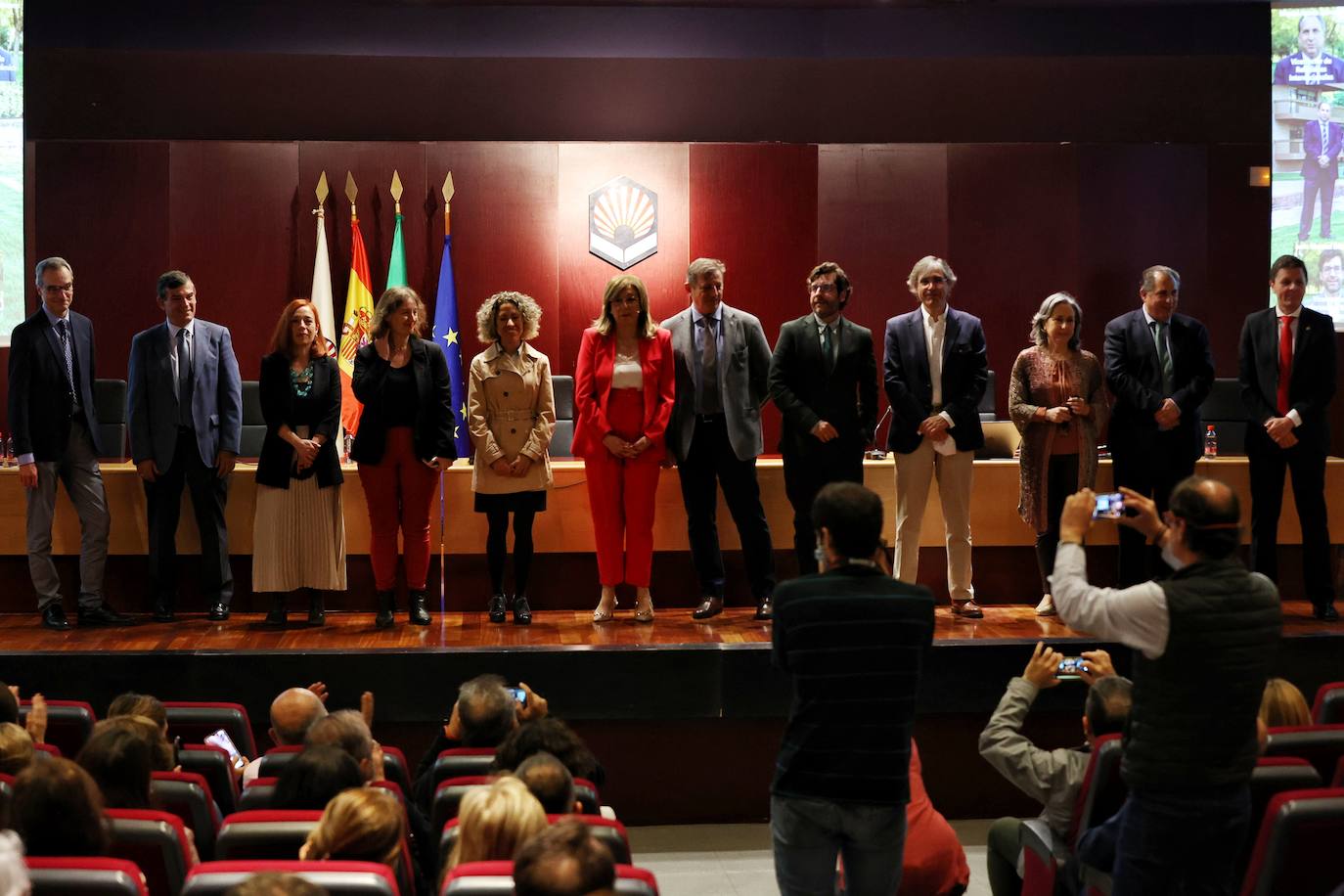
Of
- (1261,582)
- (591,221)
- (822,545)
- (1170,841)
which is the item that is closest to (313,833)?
(822,545)

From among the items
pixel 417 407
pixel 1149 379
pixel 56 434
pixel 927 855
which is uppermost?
pixel 1149 379

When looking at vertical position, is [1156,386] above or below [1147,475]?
above

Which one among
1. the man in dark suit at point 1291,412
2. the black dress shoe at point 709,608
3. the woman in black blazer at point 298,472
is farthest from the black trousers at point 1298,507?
the woman in black blazer at point 298,472

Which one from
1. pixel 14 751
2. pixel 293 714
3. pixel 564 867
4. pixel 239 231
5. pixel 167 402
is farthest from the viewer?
pixel 239 231

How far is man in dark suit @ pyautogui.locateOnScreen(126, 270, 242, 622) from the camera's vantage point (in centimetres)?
593

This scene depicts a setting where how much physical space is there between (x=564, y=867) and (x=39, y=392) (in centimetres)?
458

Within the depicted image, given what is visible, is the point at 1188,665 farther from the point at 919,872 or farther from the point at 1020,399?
the point at 1020,399

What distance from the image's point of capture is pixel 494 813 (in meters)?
2.62

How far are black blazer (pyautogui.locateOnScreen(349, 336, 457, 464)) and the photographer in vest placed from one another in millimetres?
3328

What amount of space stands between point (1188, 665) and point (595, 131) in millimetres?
5953

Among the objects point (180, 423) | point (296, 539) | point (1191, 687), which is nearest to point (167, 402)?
A: point (180, 423)

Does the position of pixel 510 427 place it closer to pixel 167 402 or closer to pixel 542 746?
pixel 167 402

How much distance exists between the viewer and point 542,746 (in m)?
3.48

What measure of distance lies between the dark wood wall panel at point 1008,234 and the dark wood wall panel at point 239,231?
3730mm
